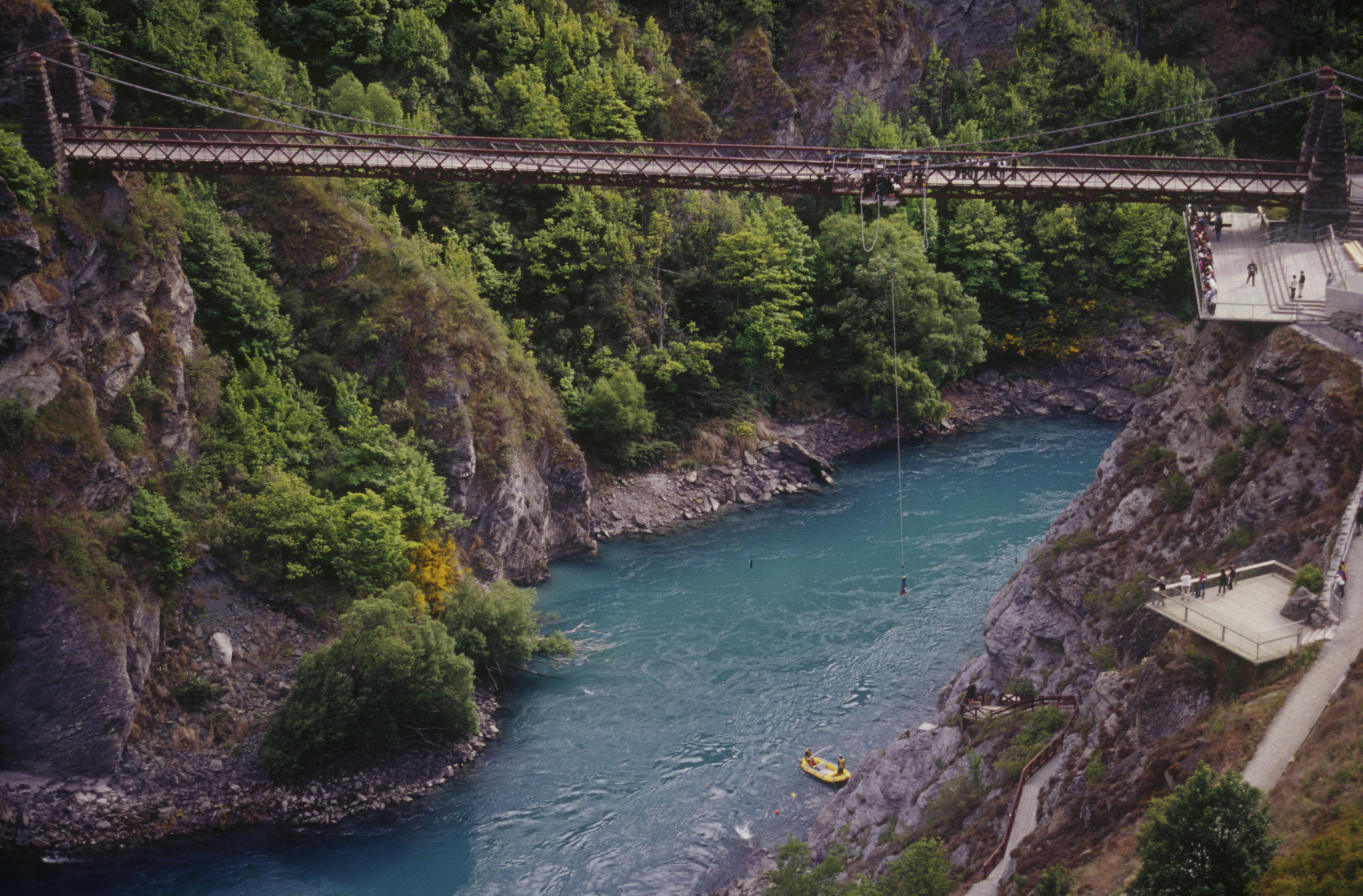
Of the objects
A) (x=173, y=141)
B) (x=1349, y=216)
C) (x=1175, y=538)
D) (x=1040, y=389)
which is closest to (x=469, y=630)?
(x=173, y=141)

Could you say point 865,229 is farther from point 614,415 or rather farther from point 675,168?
point 675,168

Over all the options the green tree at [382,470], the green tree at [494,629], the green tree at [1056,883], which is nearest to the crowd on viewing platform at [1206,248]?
the green tree at [1056,883]

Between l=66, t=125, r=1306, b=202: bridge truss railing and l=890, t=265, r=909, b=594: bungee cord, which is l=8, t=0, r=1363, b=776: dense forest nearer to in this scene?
l=890, t=265, r=909, b=594: bungee cord

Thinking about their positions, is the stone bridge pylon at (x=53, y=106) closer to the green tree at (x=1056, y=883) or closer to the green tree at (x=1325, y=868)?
the green tree at (x=1056, y=883)

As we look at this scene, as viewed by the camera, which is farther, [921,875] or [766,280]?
[766,280]

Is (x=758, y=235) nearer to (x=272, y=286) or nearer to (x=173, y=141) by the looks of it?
(x=272, y=286)

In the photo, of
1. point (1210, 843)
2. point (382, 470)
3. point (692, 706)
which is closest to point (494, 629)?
point (382, 470)
